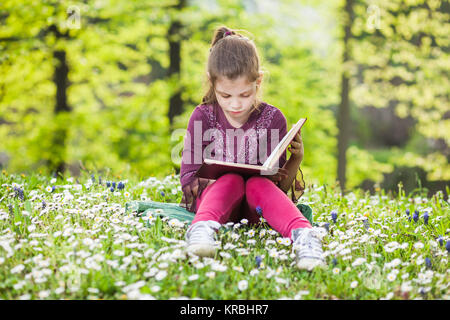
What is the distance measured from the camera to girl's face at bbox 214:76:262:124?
309 cm

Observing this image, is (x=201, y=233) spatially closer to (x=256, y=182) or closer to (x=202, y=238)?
(x=202, y=238)

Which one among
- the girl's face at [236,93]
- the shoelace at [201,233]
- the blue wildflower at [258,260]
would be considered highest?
the girl's face at [236,93]

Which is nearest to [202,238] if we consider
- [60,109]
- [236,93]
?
[236,93]

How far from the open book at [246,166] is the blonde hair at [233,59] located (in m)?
0.57

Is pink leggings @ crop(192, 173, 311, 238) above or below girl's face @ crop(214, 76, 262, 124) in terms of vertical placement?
below

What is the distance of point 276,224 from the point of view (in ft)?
9.25

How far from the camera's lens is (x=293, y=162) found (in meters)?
3.17

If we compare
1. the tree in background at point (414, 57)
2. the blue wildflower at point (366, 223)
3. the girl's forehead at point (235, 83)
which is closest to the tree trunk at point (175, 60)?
the tree in background at point (414, 57)

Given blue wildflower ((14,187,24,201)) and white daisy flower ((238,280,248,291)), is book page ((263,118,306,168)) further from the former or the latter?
blue wildflower ((14,187,24,201))

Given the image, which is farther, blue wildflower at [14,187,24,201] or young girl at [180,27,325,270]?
blue wildflower at [14,187,24,201]

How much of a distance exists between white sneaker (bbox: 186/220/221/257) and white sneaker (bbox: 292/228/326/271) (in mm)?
477

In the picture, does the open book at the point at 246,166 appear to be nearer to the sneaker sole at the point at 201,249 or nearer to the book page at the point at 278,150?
the book page at the point at 278,150

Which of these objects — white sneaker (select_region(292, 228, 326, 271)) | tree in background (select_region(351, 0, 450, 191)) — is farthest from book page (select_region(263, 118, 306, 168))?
tree in background (select_region(351, 0, 450, 191))

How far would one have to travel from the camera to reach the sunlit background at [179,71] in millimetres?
8953
